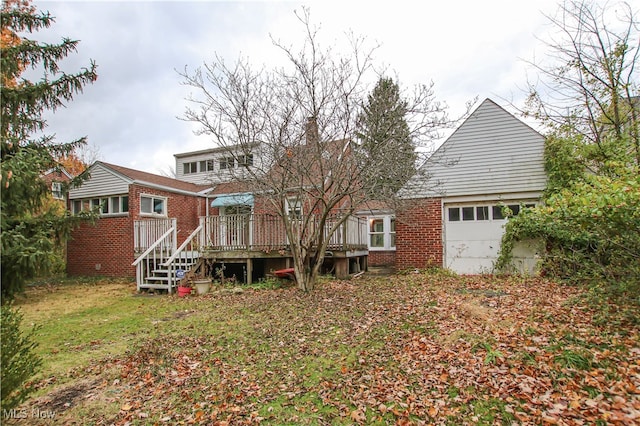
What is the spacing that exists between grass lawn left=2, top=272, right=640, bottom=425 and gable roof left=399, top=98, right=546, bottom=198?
440 cm

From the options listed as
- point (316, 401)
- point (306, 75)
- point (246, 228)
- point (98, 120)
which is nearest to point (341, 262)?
point (246, 228)

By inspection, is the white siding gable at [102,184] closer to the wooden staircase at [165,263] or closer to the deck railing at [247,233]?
the wooden staircase at [165,263]

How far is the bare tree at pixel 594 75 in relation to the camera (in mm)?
8461

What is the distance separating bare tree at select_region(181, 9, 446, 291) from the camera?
750 centimetres

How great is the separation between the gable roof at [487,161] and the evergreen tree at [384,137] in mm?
2338

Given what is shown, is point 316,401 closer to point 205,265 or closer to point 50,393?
point 50,393

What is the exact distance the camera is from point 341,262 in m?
11.1

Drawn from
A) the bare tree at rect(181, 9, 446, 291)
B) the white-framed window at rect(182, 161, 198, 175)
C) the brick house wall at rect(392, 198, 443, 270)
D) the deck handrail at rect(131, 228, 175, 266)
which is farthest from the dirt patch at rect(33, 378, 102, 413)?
the white-framed window at rect(182, 161, 198, 175)

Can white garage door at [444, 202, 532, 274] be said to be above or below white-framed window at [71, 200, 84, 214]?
below

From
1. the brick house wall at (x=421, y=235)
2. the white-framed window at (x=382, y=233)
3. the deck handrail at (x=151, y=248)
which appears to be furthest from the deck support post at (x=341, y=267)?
the white-framed window at (x=382, y=233)

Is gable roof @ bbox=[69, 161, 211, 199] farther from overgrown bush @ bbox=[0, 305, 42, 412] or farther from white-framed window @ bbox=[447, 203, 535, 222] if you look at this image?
overgrown bush @ bbox=[0, 305, 42, 412]

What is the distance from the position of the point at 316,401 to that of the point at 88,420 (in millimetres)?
2263

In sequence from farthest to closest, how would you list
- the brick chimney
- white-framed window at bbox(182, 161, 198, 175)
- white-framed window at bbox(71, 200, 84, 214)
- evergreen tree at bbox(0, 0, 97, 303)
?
white-framed window at bbox(182, 161, 198, 175), white-framed window at bbox(71, 200, 84, 214), the brick chimney, evergreen tree at bbox(0, 0, 97, 303)

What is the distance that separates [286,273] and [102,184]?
10405 mm
